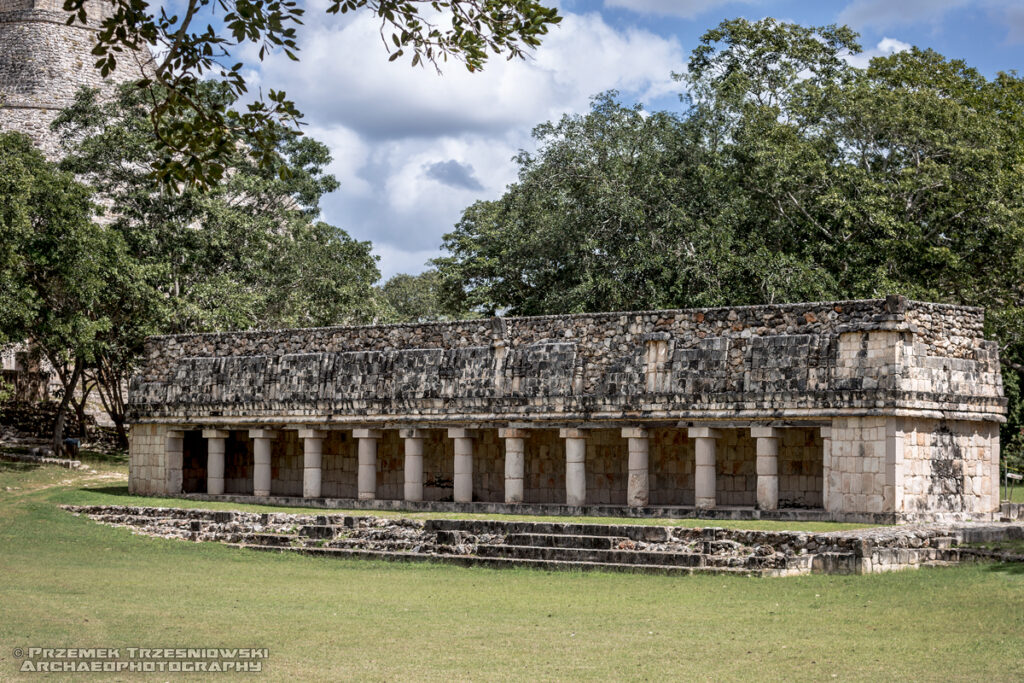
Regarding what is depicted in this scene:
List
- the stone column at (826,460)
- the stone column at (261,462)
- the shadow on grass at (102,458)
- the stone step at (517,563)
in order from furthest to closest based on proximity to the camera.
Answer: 1. the shadow on grass at (102,458)
2. the stone column at (261,462)
3. the stone column at (826,460)
4. the stone step at (517,563)

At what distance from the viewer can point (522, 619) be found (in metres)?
12.9

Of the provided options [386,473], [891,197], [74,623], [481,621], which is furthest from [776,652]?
[891,197]

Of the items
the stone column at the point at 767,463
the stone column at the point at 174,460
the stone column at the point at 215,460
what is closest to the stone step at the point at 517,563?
the stone column at the point at 767,463

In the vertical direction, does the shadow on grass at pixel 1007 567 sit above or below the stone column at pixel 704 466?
below

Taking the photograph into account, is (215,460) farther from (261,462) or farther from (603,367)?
(603,367)

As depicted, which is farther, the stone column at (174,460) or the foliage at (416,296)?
the foliage at (416,296)

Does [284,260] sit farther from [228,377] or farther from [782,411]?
[782,411]

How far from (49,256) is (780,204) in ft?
59.0

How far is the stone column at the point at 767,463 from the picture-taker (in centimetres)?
2080

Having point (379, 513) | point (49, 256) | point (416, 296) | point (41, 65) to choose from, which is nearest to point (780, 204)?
point (379, 513)

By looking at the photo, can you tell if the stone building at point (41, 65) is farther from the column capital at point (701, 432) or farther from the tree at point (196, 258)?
the column capital at point (701, 432)

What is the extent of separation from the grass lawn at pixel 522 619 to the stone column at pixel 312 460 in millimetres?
7364

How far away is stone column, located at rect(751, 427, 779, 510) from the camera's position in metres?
20.8

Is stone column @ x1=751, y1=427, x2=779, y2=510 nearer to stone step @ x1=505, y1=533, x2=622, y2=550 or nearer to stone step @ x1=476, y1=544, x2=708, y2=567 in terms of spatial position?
stone step @ x1=505, y1=533, x2=622, y2=550
